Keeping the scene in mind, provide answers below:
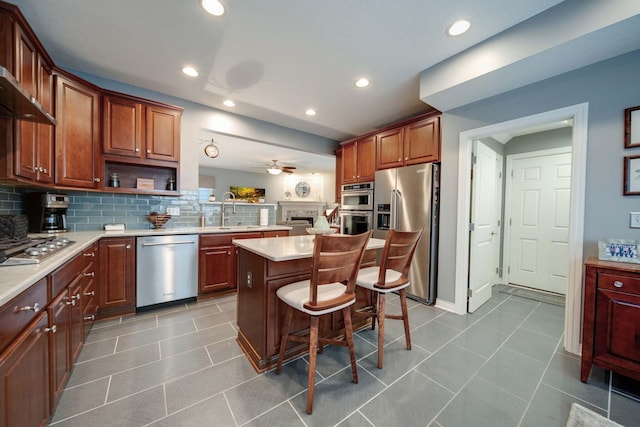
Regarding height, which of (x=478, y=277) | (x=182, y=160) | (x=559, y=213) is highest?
(x=182, y=160)

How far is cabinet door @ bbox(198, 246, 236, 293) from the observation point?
3.01m

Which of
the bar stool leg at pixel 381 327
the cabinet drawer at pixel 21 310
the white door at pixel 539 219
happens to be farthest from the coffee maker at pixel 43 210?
the white door at pixel 539 219

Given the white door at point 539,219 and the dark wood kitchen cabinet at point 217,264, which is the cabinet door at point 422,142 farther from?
the dark wood kitchen cabinet at point 217,264

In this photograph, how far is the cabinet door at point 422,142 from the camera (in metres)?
2.96

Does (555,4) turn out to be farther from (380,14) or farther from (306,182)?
(306,182)

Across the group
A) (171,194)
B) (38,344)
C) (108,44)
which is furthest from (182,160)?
(38,344)

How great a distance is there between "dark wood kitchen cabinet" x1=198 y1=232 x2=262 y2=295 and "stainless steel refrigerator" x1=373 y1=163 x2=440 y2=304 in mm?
2208

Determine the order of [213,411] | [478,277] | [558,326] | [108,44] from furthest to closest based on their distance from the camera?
[478,277]
[558,326]
[108,44]
[213,411]

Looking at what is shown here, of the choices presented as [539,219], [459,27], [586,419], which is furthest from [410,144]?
[586,419]

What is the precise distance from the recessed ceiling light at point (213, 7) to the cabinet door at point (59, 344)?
207cm

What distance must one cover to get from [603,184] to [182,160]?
170 inches

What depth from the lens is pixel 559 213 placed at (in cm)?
341

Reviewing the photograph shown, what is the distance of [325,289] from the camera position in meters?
1.70

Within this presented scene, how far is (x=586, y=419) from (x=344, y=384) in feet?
4.46
